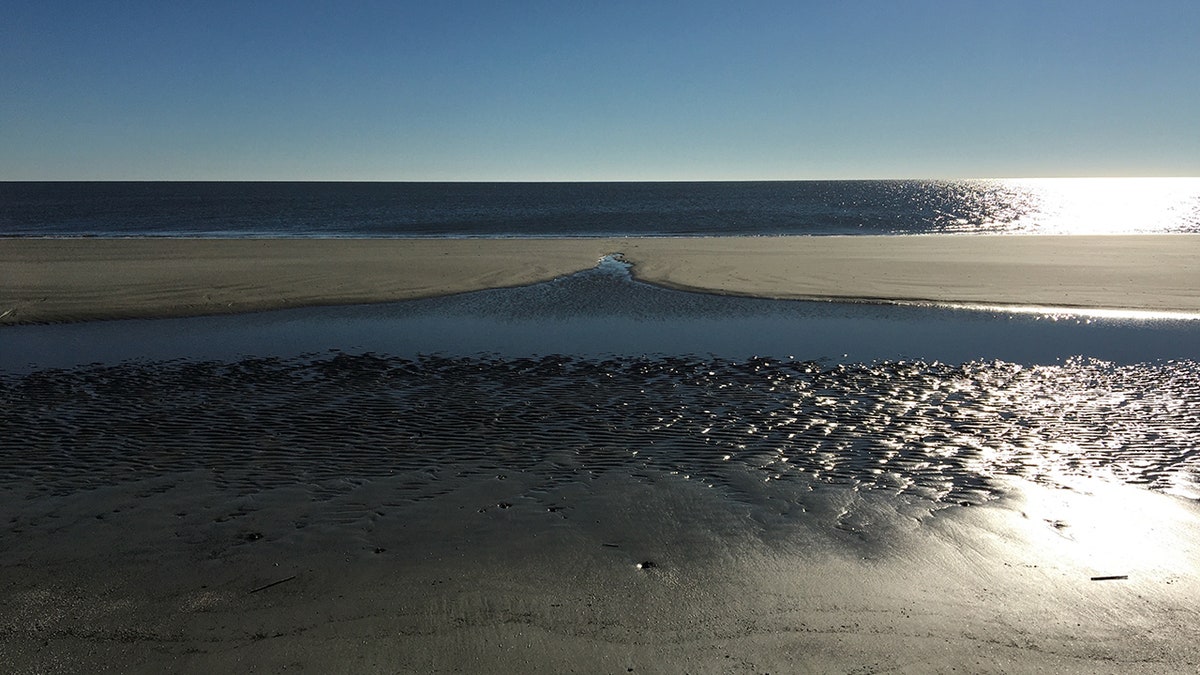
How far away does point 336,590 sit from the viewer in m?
6.11

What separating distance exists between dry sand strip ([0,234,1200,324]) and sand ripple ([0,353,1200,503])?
28.6 ft

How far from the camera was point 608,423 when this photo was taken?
1087cm

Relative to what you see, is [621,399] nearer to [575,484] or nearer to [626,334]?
[575,484]

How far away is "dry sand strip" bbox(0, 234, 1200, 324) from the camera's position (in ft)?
72.0

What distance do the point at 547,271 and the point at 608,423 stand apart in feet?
64.7

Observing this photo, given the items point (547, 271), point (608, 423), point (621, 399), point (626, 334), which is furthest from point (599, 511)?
point (547, 271)

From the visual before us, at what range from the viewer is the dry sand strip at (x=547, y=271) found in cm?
2194

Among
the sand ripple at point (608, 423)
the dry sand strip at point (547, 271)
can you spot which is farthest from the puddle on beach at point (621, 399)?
the dry sand strip at point (547, 271)

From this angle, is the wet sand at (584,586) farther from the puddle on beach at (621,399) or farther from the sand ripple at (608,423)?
the puddle on beach at (621,399)

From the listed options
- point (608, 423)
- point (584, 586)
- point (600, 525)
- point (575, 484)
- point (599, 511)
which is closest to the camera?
point (584, 586)

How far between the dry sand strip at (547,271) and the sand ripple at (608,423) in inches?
344

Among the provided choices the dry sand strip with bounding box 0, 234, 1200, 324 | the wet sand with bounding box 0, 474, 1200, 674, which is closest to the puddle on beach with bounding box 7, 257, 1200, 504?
the wet sand with bounding box 0, 474, 1200, 674

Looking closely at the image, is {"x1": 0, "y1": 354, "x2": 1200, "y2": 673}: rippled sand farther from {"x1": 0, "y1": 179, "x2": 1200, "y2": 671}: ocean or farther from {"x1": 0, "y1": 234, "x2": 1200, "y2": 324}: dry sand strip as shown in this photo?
{"x1": 0, "y1": 234, "x2": 1200, "y2": 324}: dry sand strip

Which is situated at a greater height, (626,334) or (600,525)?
(626,334)
